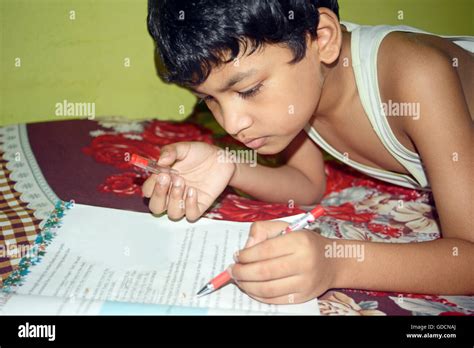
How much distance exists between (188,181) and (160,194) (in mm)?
92

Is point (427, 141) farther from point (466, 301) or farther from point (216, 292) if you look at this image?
point (216, 292)

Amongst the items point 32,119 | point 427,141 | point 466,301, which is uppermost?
point 427,141

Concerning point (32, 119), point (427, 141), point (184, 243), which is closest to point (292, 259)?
point (184, 243)

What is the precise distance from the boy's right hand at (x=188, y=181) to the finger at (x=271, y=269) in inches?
9.1

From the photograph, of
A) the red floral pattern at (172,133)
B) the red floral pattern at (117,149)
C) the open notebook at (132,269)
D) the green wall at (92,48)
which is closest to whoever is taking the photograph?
the open notebook at (132,269)

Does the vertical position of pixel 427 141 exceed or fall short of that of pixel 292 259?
it exceeds it

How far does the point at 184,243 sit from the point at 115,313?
215mm

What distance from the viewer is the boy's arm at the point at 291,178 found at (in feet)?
3.59

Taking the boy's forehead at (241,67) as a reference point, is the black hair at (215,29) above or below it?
above

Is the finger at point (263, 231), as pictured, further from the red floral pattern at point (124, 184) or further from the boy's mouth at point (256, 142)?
the red floral pattern at point (124, 184)

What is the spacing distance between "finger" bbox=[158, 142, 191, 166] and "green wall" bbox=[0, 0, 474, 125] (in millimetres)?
620

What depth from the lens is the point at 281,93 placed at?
880 mm

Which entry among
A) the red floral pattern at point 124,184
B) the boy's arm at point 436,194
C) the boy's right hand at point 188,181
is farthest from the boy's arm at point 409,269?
the red floral pattern at point 124,184

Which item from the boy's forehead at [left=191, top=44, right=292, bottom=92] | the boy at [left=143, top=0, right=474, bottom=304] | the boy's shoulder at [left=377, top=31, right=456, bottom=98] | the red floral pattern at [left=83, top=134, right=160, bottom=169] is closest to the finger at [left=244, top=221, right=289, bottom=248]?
the boy at [left=143, top=0, right=474, bottom=304]
